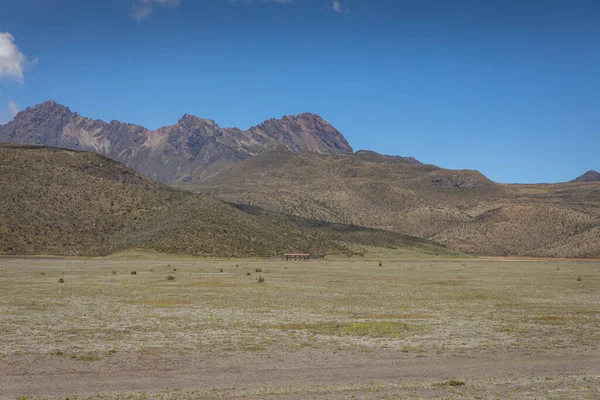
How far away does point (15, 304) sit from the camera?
3164 cm

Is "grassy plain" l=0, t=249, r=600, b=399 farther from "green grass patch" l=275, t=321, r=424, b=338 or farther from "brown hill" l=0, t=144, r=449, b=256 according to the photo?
"brown hill" l=0, t=144, r=449, b=256

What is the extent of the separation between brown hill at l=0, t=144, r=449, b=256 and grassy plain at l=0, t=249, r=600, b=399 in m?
62.6

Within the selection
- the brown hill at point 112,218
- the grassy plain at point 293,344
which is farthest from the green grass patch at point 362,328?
the brown hill at point 112,218

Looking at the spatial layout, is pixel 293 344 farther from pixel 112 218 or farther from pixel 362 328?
pixel 112 218

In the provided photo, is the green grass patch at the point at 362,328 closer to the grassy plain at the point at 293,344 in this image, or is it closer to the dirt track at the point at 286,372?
the grassy plain at the point at 293,344

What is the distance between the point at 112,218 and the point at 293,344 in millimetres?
98887

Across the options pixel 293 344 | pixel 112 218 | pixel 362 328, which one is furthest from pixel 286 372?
pixel 112 218

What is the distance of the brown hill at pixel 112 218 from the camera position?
329 ft

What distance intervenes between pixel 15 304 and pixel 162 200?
9631cm

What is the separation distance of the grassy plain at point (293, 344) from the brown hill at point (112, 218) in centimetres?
6259

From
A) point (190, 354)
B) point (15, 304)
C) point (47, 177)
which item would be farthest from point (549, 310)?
point (47, 177)

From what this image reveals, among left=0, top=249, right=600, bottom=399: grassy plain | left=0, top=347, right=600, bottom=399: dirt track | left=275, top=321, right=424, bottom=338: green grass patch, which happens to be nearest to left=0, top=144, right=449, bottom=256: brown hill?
left=0, top=249, right=600, bottom=399: grassy plain

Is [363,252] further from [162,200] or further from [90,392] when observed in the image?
[90,392]

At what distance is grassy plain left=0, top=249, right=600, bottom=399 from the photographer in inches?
623
